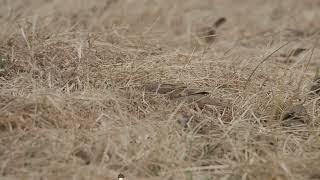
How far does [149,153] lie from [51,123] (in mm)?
390

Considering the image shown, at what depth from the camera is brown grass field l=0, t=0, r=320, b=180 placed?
67.2 inches

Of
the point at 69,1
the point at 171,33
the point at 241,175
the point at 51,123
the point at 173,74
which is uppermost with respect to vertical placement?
the point at 69,1

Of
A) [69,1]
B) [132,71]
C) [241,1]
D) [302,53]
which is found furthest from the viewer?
[241,1]

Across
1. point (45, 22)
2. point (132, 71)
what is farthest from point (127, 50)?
point (45, 22)

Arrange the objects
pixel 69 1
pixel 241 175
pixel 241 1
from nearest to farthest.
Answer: pixel 241 175 < pixel 69 1 < pixel 241 1

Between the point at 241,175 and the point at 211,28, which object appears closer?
the point at 241,175

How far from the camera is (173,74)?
2441 millimetres

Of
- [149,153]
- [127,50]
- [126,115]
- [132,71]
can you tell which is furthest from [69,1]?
[149,153]

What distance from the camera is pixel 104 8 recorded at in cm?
384

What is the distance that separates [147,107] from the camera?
2.11m

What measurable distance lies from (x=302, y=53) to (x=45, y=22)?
5.03ft

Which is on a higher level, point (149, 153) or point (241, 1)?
point (241, 1)

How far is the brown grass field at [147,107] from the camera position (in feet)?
5.60

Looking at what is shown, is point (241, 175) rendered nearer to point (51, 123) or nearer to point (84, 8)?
point (51, 123)
